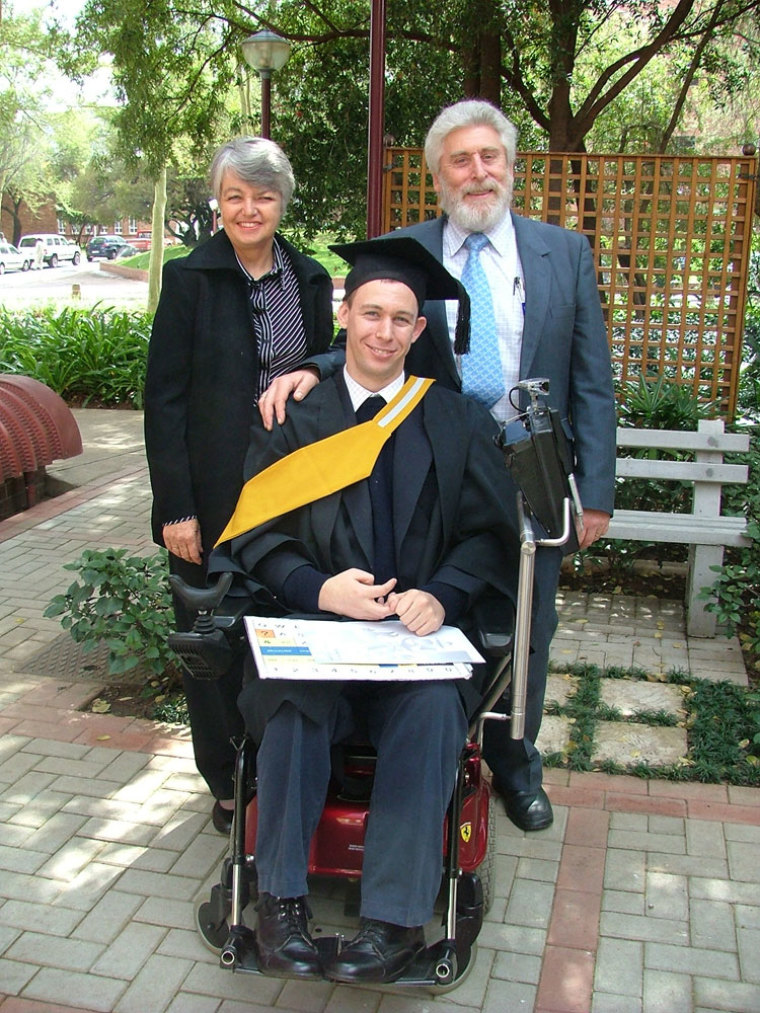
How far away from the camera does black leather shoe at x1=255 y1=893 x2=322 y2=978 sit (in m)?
2.42

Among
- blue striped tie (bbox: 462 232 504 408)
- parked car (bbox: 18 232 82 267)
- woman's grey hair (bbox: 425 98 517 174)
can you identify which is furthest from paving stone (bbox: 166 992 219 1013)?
parked car (bbox: 18 232 82 267)

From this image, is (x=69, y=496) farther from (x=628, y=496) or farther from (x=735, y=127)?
(x=735, y=127)

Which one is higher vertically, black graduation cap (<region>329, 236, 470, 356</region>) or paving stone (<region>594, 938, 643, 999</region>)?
black graduation cap (<region>329, 236, 470, 356</region>)

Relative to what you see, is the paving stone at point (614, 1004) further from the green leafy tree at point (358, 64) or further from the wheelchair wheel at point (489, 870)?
the green leafy tree at point (358, 64)

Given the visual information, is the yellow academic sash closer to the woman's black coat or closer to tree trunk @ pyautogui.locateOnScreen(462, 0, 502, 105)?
the woman's black coat

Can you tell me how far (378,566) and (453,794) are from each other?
2.06 feet

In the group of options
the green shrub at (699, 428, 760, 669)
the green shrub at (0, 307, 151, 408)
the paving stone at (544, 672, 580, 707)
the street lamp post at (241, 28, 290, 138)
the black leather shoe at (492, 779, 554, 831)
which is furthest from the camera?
the green shrub at (0, 307, 151, 408)

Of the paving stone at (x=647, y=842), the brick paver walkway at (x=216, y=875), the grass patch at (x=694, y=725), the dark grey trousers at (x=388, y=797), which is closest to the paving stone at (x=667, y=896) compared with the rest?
the brick paver walkway at (x=216, y=875)

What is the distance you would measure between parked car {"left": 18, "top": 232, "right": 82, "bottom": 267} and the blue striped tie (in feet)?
164

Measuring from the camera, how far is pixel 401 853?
2.48 metres

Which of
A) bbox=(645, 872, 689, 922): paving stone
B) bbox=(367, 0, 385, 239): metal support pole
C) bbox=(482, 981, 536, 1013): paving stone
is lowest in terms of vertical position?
bbox=(482, 981, 536, 1013): paving stone

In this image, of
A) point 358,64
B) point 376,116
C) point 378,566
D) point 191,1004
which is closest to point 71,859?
point 191,1004

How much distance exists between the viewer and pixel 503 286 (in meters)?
3.15

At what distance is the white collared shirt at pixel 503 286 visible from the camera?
3.13 meters
